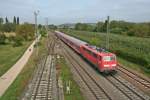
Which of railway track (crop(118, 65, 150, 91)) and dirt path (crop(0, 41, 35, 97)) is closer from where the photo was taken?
railway track (crop(118, 65, 150, 91))

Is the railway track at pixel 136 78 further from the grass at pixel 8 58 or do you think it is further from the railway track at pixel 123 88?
the grass at pixel 8 58

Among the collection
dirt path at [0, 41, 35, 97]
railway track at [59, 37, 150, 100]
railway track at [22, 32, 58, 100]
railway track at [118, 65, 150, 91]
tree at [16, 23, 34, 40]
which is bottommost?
dirt path at [0, 41, 35, 97]

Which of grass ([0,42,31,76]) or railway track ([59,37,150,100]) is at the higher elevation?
railway track ([59,37,150,100])

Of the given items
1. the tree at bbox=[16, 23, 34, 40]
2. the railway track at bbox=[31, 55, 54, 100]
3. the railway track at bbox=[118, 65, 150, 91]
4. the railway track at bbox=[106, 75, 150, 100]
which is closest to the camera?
the railway track at bbox=[106, 75, 150, 100]

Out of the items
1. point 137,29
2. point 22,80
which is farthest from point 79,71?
point 137,29

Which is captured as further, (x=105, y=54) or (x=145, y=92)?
(x=105, y=54)

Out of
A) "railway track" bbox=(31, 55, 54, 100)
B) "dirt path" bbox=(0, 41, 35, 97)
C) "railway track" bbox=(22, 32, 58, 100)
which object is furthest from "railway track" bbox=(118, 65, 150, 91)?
"dirt path" bbox=(0, 41, 35, 97)

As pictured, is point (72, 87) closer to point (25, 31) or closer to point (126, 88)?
point (126, 88)

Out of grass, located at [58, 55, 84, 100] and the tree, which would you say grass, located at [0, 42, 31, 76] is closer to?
grass, located at [58, 55, 84, 100]

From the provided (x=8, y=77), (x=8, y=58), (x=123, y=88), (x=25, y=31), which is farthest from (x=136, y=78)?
(x=25, y=31)

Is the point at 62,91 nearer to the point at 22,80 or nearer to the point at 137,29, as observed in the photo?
the point at 22,80

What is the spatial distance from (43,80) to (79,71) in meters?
7.22

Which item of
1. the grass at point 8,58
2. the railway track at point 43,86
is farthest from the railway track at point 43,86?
the grass at point 8,58

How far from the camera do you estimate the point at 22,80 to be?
3384 cm
